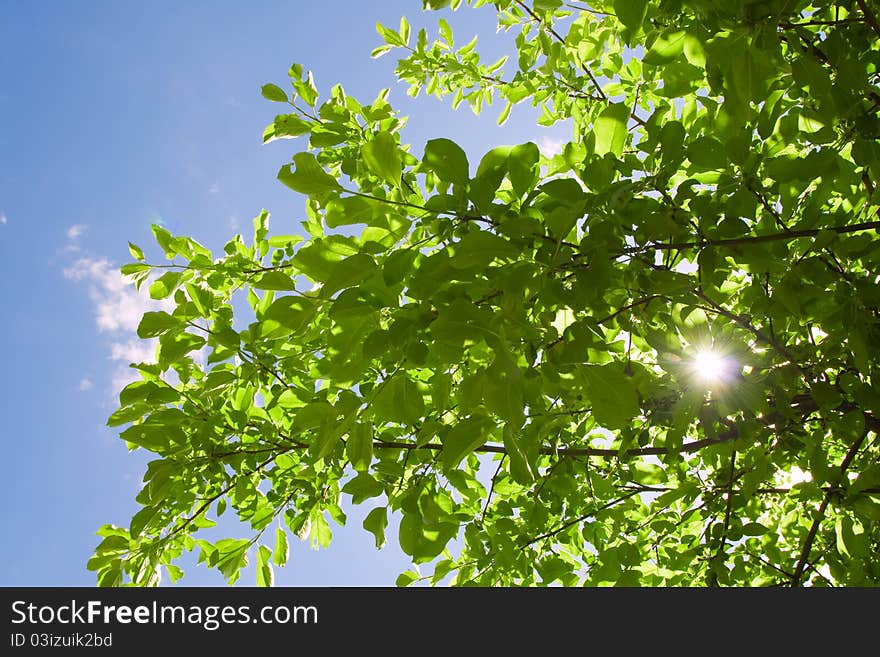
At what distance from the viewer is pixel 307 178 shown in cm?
129

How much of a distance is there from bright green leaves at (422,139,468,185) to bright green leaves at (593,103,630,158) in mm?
371

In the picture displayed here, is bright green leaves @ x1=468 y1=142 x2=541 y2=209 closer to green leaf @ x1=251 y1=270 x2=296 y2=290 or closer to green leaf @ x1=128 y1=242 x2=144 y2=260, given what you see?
green leaf @ x1=251 y1=270 x2=296 y2=290

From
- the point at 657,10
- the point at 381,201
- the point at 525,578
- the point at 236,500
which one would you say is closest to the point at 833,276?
the point at 657,10

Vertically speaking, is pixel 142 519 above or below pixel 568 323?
below

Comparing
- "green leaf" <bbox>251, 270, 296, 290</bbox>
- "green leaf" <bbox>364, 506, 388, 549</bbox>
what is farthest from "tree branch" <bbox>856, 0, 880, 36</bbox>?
"green leaf" <bbox>364, 506, 388, 549</bbox>

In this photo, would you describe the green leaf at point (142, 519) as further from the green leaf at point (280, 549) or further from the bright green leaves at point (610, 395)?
the bright green leaves at point (610, 395)

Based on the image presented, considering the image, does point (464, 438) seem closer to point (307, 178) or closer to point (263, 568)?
point (307, 178)

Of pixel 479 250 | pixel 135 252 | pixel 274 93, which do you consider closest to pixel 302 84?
pixel 274 93

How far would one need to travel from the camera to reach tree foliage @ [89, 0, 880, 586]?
3.97 ft

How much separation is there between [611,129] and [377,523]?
1.32 metres

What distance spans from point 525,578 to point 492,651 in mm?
980

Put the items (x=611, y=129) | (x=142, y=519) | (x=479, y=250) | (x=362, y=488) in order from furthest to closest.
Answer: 1. (x=142, y=519)
2. (x=362, y=488)
3. (x=611, y=129)
4. (x=479, y=250)

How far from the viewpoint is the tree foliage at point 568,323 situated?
121 cm

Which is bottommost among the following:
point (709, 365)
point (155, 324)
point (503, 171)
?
point (709, 365)
